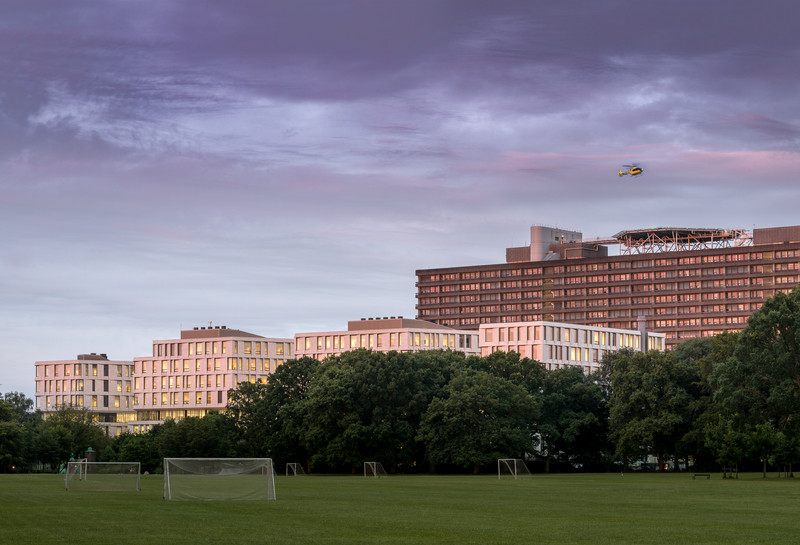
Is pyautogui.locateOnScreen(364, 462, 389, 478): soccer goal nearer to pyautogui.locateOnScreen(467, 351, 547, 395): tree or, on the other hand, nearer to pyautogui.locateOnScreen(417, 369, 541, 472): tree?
pyautogui.locateOnScreen(417, 369, 541, 472): tree

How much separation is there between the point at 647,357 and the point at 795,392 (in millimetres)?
34986

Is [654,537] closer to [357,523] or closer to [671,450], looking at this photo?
[357,523]

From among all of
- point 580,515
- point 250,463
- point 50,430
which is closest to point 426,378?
point 250,463

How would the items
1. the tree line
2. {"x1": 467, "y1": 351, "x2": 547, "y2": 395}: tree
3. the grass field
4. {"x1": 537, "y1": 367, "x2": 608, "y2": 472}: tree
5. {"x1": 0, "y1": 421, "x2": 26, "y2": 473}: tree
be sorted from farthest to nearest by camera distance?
{"x1": 0, "y1": 421, "x2": 26, "y2": 473}: tree < {"x1": 467, "y1": 351, "x2": 547, "y2": 395}: tree < {"x1": 537, "y1": 367, "x2": 608, "y2": 472}: tree < the tree line < the grass field

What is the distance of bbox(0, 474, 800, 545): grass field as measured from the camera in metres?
37.2

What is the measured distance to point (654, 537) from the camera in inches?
1490

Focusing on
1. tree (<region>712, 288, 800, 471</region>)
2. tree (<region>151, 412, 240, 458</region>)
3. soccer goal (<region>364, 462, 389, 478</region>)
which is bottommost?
soccer goal (<region>364, 462, 389, 478</region>)

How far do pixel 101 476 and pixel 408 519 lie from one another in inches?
1830

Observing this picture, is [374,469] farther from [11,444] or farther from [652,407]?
[11,444]

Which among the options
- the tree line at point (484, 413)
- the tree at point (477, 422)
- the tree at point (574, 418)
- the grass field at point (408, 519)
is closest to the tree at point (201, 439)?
the tree line at point (484, 413)

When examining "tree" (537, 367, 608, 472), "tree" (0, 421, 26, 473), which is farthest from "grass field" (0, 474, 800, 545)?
"tree" (0, 421, 26, 473)

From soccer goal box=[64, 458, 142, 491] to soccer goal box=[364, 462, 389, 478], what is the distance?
38.8 metres

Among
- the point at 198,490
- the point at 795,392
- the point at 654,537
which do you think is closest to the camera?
the point at 654,537

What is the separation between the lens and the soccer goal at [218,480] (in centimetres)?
6656
